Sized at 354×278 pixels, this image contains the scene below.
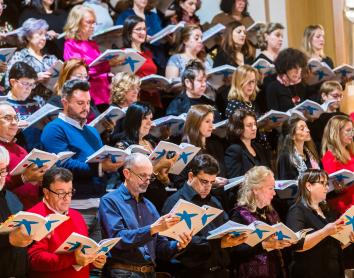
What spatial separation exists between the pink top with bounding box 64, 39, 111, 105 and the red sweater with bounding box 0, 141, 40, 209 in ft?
5.69

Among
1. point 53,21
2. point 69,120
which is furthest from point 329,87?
point 69,120

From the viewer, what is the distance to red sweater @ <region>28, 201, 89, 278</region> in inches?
215

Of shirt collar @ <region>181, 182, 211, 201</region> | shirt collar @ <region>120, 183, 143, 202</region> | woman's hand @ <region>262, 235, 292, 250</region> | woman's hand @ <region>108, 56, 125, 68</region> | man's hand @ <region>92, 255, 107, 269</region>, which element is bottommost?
woman's hand @ <region>262, 235, 292, 250</region>

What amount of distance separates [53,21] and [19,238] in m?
3.55

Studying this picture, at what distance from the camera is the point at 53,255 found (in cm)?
545

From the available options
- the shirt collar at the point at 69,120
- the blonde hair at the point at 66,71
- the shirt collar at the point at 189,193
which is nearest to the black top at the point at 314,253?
the shirt collar at the point at 189,193

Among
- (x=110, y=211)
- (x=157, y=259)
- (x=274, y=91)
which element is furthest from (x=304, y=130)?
(x=110, y=211)

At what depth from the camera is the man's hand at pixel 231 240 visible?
20.7 ft

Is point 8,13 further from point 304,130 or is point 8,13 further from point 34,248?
point 34,248

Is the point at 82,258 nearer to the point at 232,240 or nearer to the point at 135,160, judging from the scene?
the point at 135,160

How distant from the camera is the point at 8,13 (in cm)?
861

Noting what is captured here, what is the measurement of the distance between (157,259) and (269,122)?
2.00m

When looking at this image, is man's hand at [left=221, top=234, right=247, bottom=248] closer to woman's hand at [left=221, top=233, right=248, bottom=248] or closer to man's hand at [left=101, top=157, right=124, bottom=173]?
woman's hand at [left=221, top=233, right=248, bottom=248]

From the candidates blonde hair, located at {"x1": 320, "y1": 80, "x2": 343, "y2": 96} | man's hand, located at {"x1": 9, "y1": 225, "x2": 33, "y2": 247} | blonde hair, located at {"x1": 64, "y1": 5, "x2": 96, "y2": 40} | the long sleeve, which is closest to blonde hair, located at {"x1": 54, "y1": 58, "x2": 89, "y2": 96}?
blonde hair, located at {"x1": 64, "y1": 5, "x2": 96, "y2": 40}
